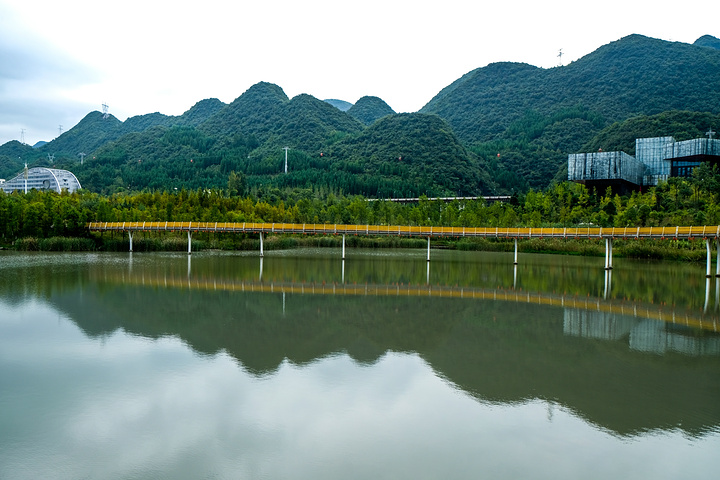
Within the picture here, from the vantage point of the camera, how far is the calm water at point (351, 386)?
8578mm

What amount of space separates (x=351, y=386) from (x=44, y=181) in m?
140

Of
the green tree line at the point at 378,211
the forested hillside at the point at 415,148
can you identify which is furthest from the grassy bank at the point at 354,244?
the forested hillside at the point at 415,148

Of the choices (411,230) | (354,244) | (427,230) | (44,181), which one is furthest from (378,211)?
(44,181)

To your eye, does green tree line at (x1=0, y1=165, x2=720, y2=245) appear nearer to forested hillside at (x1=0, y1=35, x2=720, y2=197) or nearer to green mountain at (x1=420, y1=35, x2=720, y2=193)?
forested hillside at (x1=0, y1=35, x2=720, y2=197)

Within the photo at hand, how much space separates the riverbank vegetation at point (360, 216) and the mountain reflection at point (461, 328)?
2374 centimetres

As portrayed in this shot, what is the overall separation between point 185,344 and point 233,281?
14723 millimetres

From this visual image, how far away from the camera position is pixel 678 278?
1406 inches

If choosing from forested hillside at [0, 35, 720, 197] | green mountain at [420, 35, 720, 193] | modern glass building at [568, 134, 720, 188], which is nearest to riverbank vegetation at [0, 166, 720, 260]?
modern glass building at [568, 134, 720, 188]

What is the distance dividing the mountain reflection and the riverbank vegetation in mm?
23740

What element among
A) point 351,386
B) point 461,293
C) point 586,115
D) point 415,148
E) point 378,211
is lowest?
point 461,293

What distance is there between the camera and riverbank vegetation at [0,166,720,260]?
176ft

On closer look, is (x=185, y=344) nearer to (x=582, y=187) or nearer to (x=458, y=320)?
(x=458, y=320)

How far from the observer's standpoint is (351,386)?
12.1 metres

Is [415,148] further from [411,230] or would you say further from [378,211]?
[411,230]
